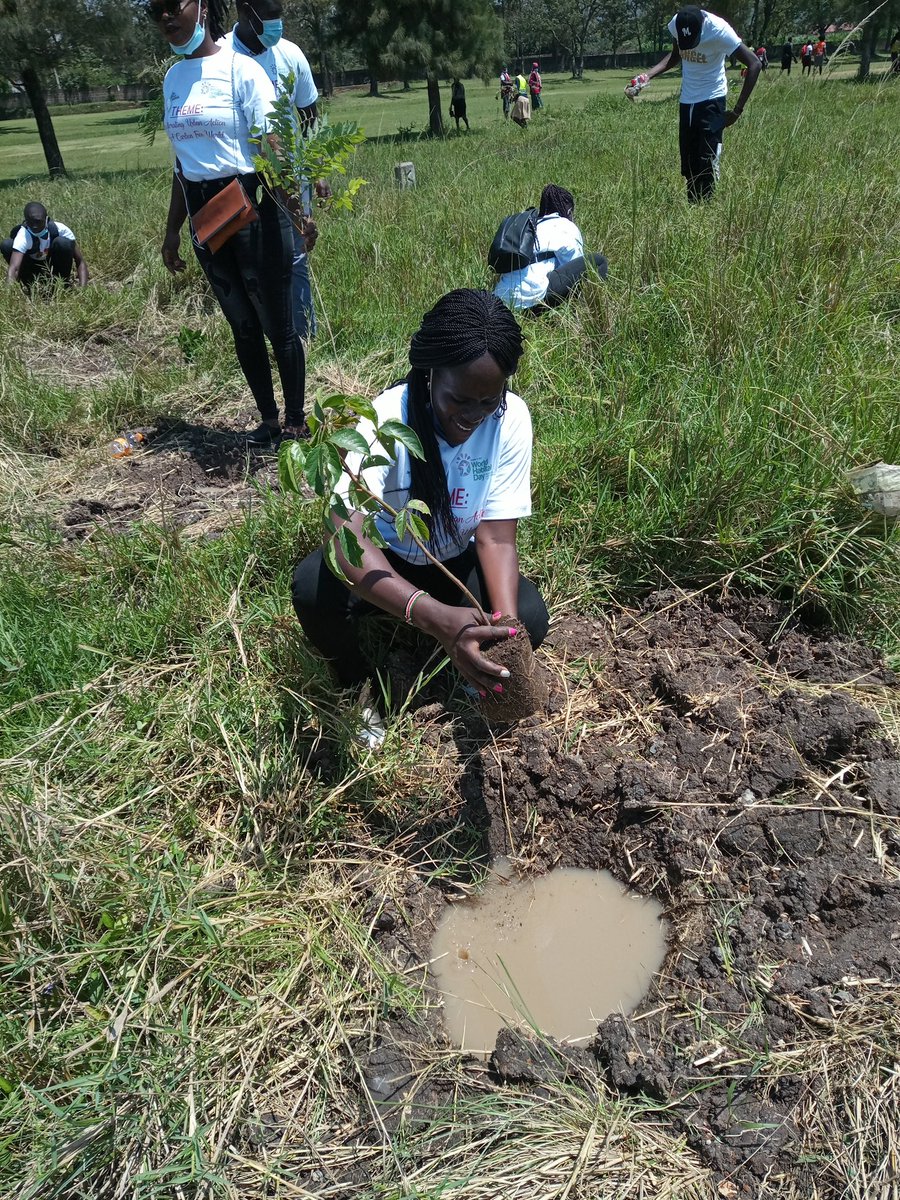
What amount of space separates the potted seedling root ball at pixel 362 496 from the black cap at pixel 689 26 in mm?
4663

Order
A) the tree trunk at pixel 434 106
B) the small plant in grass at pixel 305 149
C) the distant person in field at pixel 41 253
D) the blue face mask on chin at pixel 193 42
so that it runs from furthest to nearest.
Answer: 1. the tree trunk at pixel 434 106
2. the distant person in field at pixel 41 253
3. the blue face mask on chin at pixel 193 42
4. the small plant in grass at pixel 305 149

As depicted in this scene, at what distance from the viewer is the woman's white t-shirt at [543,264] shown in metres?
4.03

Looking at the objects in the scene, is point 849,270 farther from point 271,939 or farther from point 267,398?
point 271,939

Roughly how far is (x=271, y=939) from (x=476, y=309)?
4.71 feet

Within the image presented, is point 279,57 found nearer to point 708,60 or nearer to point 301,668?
point 708,60

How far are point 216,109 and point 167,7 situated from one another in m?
0.33

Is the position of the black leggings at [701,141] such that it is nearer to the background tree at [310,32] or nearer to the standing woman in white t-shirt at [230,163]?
the standing woman in white t-shirt at [230,163]

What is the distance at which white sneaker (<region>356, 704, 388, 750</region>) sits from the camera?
2082 mm

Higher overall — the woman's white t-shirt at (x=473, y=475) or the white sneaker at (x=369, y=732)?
the woman's white t-shirt at (x=473, y=475)

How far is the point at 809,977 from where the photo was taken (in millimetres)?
1557

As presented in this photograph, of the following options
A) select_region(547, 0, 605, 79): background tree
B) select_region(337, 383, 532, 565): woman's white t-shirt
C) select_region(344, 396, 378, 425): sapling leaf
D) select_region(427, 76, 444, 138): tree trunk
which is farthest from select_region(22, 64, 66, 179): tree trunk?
select_region(547, 0, 605, 79): background tree

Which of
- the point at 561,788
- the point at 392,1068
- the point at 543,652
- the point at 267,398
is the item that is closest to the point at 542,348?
the point at 267,398

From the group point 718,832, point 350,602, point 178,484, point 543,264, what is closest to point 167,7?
point 178,484

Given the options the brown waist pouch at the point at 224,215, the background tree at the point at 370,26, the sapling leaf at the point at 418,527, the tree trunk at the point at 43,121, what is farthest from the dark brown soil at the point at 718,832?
the background tree at the point at 370,26
